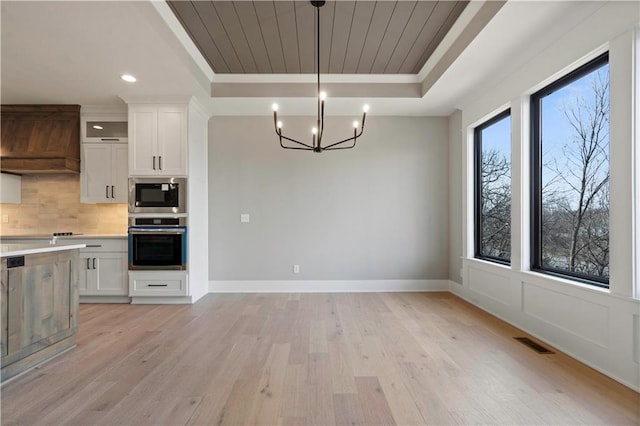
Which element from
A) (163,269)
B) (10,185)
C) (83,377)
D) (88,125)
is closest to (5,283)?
(83,377)

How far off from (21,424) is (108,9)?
271cm

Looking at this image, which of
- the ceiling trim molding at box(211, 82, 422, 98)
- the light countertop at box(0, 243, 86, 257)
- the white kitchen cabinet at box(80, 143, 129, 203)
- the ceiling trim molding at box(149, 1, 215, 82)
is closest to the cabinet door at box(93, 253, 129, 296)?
the white kitchen cabinet at box(80, 143, 129, 203)

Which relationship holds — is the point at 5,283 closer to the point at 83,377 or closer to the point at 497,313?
the point at 83,377

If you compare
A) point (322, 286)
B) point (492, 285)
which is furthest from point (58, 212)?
point (492, 285)

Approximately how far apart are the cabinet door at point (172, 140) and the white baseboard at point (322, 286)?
1769 mm

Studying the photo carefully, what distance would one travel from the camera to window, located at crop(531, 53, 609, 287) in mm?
2432

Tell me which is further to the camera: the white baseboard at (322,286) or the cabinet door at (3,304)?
the white baseboard at (322,286)

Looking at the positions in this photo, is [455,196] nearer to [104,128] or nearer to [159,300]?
[159,300]

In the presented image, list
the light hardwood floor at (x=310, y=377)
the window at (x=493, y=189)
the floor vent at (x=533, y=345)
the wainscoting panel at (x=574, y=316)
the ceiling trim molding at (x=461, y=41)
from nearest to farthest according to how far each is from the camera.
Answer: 1. the light hardwood floor at (x=310, y=377)
2. the wainscoting panel at (x=574, y=316)
3. the ceiling trim molding at (x=461, y=41)
4. the floor vent at (x=533, y=345)
5. the window at (x=493, y=189)

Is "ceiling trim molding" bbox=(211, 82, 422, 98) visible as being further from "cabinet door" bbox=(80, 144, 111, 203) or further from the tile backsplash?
the tile backsplash

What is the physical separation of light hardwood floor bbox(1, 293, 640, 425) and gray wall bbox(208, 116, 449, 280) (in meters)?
1.35

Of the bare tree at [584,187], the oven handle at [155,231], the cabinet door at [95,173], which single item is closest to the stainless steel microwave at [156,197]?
the oven handle at [155,231]

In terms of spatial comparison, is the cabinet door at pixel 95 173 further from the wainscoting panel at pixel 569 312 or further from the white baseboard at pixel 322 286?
the wainscoting panel at pixel 569 312

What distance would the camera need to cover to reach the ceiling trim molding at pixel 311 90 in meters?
4.16
